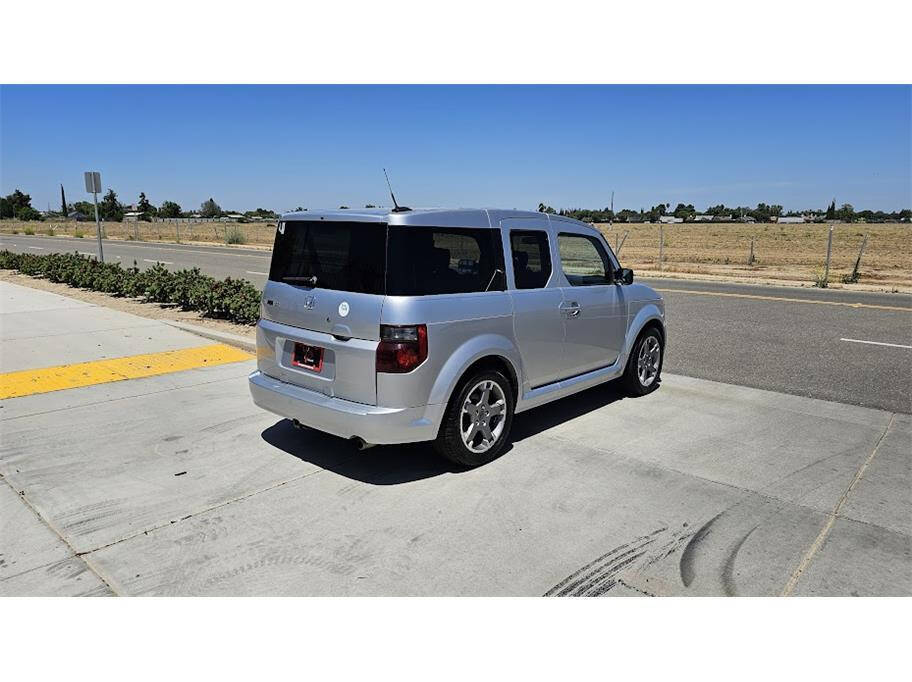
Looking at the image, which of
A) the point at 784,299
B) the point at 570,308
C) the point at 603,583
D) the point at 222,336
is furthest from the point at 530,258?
the point at 784,299

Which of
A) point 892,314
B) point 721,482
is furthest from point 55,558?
point 892,314

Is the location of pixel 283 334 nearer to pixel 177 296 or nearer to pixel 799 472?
pixel 799 472

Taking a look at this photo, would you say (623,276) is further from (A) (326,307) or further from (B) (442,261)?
(A) (326,307)

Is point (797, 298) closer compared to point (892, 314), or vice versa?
point (892, 314)

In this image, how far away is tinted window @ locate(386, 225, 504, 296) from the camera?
4.13 m

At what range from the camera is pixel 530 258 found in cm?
510

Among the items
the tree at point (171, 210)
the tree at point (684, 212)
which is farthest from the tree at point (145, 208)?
the tree at point (684, 212)

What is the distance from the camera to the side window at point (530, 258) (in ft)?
16.3

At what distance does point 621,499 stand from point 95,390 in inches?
201

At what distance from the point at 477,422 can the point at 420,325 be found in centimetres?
93

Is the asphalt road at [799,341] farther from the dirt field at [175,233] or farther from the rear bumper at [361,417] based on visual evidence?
the dirt field at [175,233]

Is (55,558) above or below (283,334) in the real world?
below

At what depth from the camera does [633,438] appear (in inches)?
209

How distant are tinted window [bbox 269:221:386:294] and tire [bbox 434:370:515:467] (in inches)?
37.2
